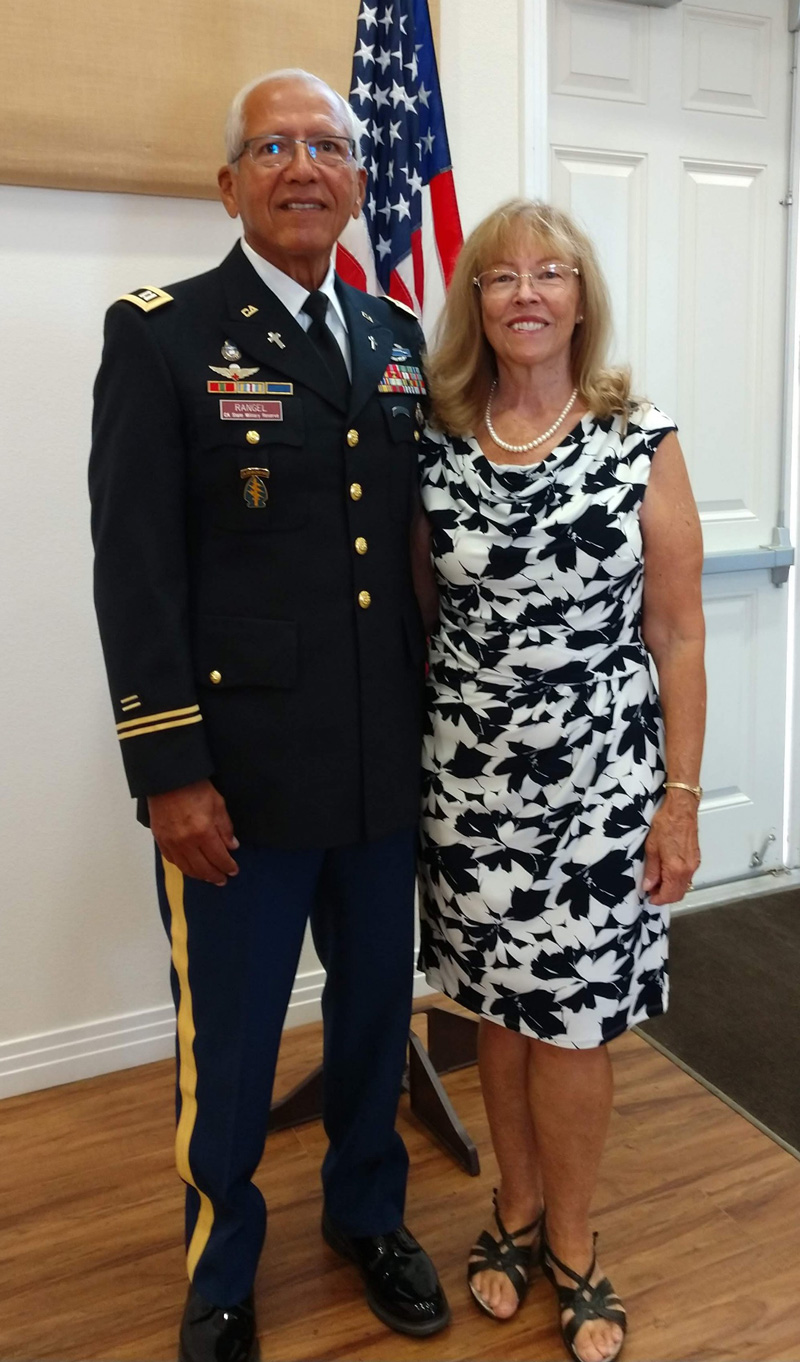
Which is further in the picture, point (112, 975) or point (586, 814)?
point (112, 975)

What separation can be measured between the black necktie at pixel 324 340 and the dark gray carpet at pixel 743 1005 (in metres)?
1.47

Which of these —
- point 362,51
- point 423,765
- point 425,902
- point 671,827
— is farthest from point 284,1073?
point 362,51

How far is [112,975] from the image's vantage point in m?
2.17

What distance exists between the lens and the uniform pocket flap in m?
1.30

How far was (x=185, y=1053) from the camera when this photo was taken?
142 centimetres

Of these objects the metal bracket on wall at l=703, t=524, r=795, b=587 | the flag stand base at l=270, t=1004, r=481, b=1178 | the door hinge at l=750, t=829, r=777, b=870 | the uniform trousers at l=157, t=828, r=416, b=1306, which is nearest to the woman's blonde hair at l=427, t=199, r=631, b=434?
the uniform trousers at l=157, t=828, r=416, b=1306

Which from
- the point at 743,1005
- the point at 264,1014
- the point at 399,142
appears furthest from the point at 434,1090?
the point at 399,142

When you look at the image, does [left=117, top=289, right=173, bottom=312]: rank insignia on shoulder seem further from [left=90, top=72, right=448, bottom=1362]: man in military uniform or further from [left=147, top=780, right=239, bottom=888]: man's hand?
[left=147, top=780, right=239, bottom=888]: man's hand

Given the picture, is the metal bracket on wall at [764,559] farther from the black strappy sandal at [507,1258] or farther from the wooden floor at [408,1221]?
the black strappy sandal at [507,1258]

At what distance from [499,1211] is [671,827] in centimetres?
64

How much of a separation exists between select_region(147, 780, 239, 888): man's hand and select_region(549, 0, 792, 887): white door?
174cm

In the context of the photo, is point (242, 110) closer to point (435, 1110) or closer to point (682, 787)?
point (682, 787)

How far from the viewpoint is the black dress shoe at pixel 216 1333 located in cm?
143

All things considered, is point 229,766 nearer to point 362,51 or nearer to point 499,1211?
point 499,1211
